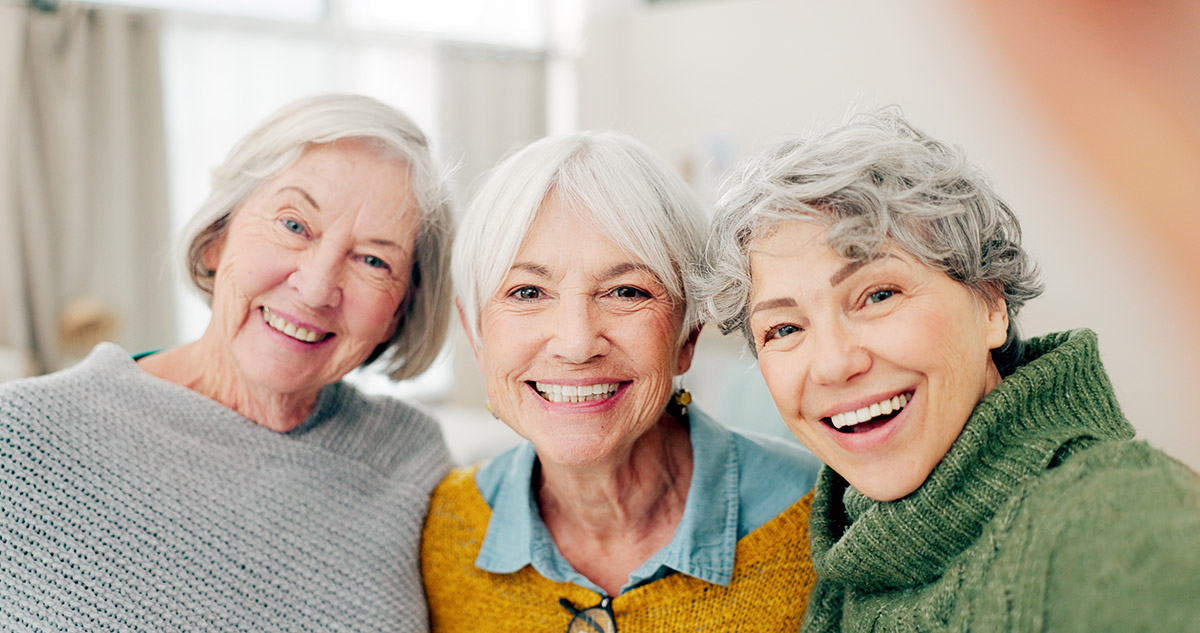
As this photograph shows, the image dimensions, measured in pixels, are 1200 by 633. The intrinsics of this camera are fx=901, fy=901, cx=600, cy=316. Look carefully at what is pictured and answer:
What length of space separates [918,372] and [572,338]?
0.50m

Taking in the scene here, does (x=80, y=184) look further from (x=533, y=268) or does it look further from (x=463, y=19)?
(x=533, y=268)

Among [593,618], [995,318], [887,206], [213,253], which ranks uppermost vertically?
[887,206]

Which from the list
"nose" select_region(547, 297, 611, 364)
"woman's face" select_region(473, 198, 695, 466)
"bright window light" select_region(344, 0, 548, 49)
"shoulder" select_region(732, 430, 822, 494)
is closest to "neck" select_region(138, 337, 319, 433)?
"woman's face" select_region(473, 198, 695, 466)

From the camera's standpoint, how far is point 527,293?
1424 mm

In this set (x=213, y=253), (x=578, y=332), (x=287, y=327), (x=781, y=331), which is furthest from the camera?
(x=213, y=253)

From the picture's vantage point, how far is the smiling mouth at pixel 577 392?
1402mm

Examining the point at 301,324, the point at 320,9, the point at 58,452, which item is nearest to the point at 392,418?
the point at 301,324

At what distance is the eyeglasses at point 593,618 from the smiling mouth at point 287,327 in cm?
63

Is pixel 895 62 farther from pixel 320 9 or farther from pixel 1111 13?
pixel 320 9

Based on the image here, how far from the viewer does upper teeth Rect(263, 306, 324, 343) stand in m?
1.56

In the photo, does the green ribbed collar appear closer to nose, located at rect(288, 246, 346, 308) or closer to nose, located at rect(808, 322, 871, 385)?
nose, located at rect(808, 322, 871, 385)

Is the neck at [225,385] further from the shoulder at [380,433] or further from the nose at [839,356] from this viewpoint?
the nose at [839,356]

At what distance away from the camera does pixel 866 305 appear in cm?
111

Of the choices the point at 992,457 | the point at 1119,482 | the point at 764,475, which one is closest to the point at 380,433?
the point at 764,475
